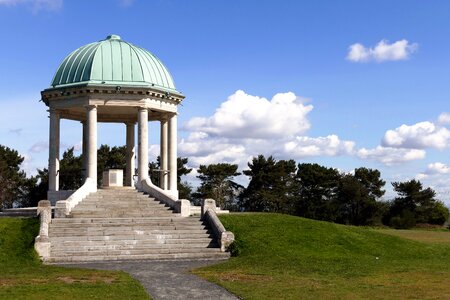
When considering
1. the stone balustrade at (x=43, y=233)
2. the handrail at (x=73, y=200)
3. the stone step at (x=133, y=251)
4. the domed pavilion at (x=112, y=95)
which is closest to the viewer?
the stone balustrade at (x=43, y=233)

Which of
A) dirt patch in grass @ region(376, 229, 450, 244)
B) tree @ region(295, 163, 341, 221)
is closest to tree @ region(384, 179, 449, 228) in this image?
tree @ region(295, 163, 341, 221)

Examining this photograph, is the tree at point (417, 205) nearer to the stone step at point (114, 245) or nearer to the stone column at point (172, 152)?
the stone column at point (172, 152)

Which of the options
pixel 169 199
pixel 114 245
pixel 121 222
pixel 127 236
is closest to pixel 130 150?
pixel 169 199

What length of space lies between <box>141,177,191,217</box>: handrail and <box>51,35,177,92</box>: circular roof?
7.48 meters

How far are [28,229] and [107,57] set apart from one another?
54.4ft

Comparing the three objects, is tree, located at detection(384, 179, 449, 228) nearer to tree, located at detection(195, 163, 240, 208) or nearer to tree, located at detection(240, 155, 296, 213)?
tree, located at detection(240, 155, 296, 213)

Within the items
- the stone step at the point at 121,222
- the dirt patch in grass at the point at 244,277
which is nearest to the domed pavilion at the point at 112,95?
the stone step at the point at 121,222

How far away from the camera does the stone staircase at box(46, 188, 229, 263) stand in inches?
1080

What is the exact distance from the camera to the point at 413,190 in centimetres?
8762

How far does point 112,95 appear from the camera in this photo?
134 feet

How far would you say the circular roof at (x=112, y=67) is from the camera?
136 ft

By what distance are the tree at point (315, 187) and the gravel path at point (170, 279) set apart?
60.5 metres

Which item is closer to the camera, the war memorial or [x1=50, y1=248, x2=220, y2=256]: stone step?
[x1=50, y1=248, x2=220, y2=256]: stone step

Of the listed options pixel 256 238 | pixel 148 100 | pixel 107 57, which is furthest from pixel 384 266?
pixel 107 57
